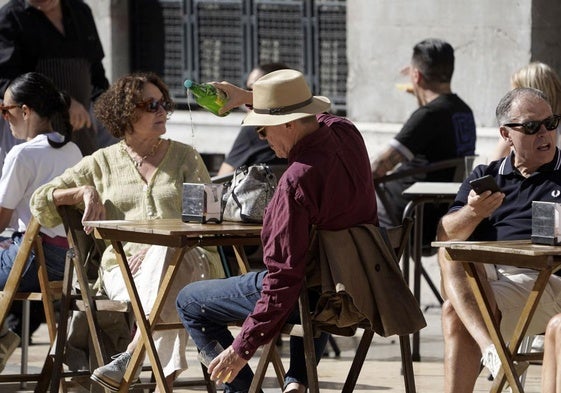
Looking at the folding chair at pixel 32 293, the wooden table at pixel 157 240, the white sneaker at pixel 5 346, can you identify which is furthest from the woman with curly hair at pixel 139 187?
the white sneaker at pixel 5 346

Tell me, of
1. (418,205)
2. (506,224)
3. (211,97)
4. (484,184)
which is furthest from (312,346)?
(418,205)

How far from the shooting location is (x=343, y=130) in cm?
575

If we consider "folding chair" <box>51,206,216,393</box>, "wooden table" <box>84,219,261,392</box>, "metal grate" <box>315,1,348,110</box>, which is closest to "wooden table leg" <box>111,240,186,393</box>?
"wooden table" <box>84,219,261,392</box>

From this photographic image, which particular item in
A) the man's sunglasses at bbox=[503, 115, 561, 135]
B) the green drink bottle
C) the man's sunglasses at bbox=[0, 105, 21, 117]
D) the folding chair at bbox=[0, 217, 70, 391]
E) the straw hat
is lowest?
the folding chair at bbox=[0, 217, 70, 391]

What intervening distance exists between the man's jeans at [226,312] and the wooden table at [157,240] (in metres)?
0.17

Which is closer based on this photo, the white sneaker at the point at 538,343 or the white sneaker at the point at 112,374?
the white sneaker at the point at 112,374

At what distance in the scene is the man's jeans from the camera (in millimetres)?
5723

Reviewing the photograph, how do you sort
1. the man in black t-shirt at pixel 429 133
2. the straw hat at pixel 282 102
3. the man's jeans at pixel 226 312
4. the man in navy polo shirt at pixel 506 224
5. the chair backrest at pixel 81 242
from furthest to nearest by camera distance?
the man in black t-shirt at pixel 429 133
the chair backrest at pixel 81 242
the man in navy polo shirt at pixel 506 224
the man's jeans at pixel 226 312
the straw hat at pixel 282 102

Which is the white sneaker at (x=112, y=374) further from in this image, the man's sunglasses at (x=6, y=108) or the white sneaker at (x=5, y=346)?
the man's sunglasses at (x=6, y=108)

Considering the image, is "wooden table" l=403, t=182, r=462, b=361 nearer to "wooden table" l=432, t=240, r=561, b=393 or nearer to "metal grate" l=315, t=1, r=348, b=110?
"wooden table" l=432, t=240, r=561, b=393

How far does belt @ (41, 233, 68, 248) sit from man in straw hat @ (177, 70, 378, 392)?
136cm

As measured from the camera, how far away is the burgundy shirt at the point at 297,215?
5.38 metres

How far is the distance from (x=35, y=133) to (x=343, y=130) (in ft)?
7.10

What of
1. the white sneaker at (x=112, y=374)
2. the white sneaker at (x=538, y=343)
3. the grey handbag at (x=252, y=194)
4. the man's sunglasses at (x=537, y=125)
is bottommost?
the white sneaker at (x=112, y=374)
